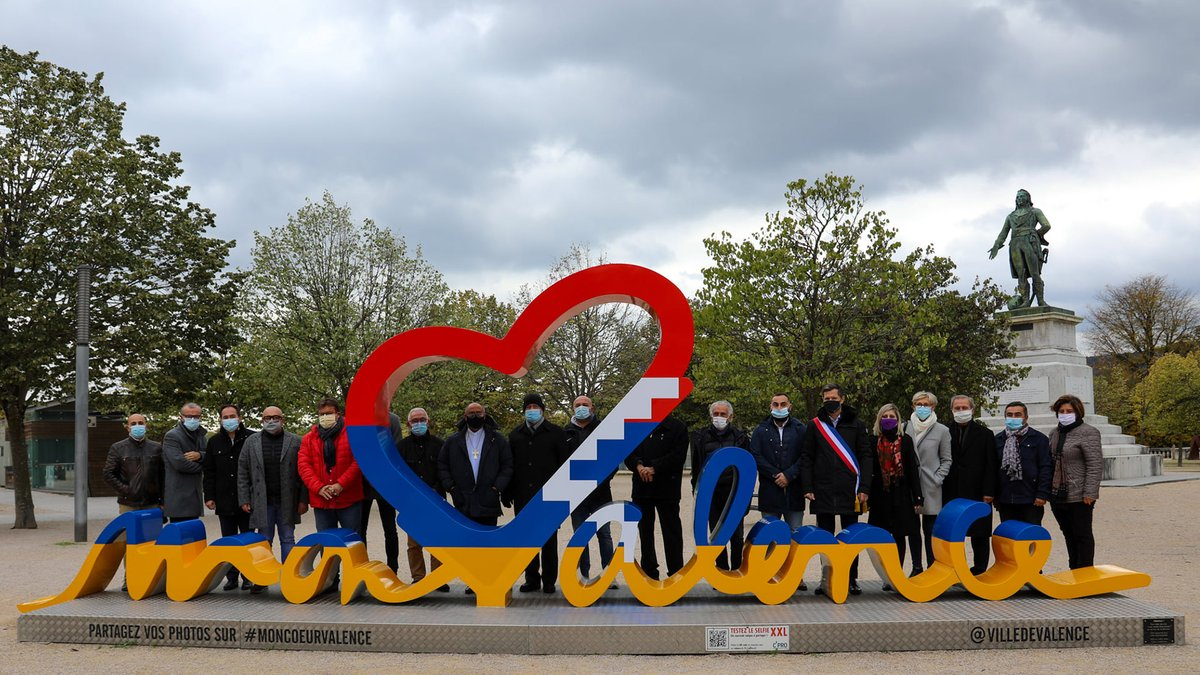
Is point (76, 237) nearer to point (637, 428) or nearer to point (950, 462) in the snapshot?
point (637, 428)

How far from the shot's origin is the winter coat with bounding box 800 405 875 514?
26.6 ft

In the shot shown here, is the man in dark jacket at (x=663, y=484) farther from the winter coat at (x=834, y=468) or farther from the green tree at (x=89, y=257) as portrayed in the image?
the green tree at (x=89, y=257)

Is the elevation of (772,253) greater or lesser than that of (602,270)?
greater

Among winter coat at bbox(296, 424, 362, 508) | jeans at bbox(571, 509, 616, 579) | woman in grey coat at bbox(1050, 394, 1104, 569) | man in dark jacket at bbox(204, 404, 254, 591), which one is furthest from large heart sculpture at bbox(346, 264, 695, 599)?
woman in grey coat at bbox(1050, 394, 1104, 569)

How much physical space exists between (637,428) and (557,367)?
2525cm

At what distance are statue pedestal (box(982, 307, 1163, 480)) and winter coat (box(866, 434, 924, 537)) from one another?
1991 centimetres

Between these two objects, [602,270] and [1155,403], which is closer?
[602,270]

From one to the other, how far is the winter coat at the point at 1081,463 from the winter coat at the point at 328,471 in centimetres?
646

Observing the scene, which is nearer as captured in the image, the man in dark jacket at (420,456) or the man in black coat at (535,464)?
the man in black coat at (535,464)

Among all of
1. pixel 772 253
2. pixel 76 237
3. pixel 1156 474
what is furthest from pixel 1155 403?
pixel 76 237

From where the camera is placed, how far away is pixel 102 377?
1831 centimetres

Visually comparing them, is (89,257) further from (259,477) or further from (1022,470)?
(1022,470)

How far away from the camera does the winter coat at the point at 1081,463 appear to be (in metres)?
7.95

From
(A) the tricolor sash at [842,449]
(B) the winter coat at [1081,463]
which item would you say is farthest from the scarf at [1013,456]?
(A) the tricolor sash at [842,449]
